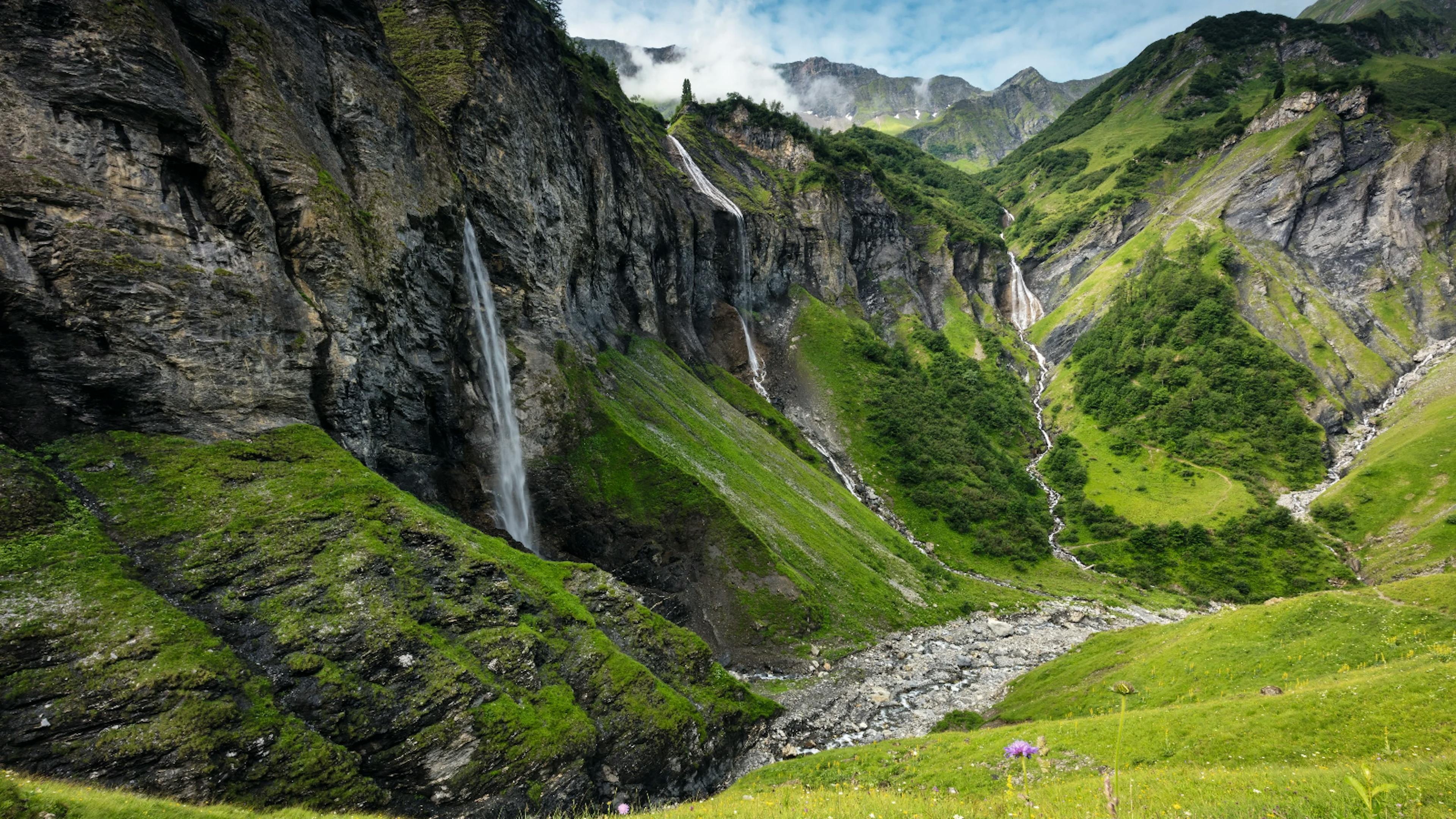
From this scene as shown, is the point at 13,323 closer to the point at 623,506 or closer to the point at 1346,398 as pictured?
the point at 623,506

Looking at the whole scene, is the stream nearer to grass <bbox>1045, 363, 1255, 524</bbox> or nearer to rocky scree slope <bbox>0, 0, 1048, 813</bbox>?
grass <bbox>1045, 363, 1255, 524</bbox>

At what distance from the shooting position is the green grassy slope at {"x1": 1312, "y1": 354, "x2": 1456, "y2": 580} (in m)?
68.7

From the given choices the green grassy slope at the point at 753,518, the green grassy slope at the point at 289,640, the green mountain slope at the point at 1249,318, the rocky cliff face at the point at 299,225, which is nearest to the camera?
the green grassy slope at the point at 289,640

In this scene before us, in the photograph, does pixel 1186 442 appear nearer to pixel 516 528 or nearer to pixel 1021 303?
pixel 1021 303

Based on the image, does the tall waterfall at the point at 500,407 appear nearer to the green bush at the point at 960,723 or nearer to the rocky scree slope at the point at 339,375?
the rocky scree slope at the point at 339,375

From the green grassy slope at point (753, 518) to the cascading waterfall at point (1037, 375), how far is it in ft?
103

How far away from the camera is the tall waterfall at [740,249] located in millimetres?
101312

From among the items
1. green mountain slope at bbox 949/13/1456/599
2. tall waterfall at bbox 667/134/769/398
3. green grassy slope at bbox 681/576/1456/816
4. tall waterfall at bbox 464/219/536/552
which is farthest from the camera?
tall waterfall at bbox 667/134/769/398

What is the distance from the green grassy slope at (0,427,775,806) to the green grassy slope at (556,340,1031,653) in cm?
1754

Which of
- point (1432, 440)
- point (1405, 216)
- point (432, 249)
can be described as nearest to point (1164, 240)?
point (1405, 216)

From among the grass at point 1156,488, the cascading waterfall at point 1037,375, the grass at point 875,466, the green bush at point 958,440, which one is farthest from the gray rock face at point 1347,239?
the grass at point 875,466

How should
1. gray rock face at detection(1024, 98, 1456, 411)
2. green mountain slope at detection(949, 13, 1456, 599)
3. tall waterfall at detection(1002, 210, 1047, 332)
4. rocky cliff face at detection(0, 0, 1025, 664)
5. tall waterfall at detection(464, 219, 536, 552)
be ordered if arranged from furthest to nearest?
1. tall waterfall at detection(1002, 210, 1047, 332)
2. gray rock face at detection(1024, 98, 1456, 411)
3. green mountain slope at detection(949, 13, 1456, 599)
4. tall waterfall at detection(464, 219, 536, 552)
5. rocky cliff face at detection(0, 0, 1025, 664)

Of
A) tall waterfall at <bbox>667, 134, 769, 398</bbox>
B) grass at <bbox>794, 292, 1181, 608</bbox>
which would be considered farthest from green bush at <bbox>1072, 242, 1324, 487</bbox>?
tall waterfall at <bbox>667, 134, 769, 398</bbox>

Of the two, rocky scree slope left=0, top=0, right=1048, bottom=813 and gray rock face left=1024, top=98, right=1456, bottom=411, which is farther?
gray rock face left=1024, top=98, right=1456, bottom=411
